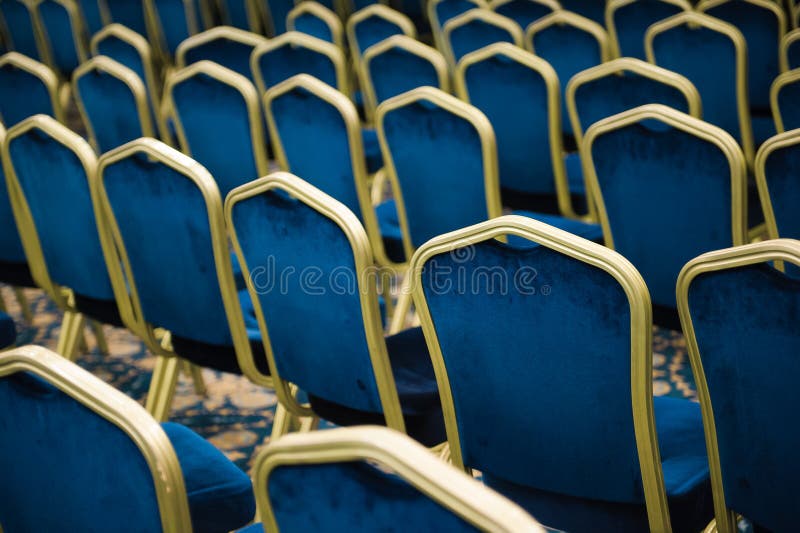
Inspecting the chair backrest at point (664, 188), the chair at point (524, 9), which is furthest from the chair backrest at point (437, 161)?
the chair at point (524, 9)

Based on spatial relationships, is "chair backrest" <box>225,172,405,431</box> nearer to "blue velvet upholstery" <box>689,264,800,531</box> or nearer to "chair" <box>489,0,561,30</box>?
"blue velvet upholstery" <box>689,264,800,531</box>

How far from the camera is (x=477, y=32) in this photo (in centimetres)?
503

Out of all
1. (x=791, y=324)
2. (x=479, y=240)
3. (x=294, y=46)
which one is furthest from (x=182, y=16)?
(x=791, y=324)

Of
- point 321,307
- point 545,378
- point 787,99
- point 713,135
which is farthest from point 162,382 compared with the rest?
point 787,99

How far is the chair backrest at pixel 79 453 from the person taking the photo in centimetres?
→ 142

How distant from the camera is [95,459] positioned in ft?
4.97

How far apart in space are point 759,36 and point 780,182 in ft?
8.05

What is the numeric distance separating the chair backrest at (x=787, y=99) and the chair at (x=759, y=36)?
123 centimetres

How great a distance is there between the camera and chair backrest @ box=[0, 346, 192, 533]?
1.42m

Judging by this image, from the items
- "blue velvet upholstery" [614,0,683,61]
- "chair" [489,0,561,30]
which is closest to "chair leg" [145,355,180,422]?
"blue velvet upholstery" [614,0,683,61]

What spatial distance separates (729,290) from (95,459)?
3.65 feet

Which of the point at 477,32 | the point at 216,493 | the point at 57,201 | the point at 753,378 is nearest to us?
the point at 753,378

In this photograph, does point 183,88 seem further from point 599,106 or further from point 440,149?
point 599,106

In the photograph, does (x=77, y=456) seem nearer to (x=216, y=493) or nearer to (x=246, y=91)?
(x=216, y=493)
